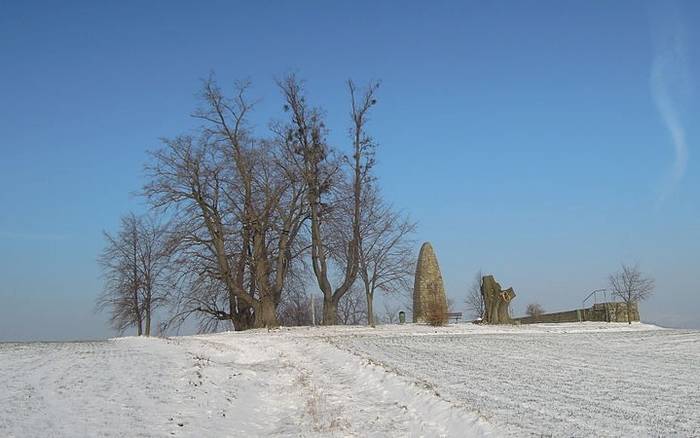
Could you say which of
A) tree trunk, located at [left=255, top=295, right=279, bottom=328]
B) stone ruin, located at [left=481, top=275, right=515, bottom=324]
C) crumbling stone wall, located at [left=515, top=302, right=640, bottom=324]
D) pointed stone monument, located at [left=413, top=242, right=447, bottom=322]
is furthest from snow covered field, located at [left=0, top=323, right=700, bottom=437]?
crumbling stone wall, located at [left=515, top=302, right=640, bottom=324]

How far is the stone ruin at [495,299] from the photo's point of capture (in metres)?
35.8

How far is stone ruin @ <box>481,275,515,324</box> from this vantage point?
117ft

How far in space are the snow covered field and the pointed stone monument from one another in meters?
15.2

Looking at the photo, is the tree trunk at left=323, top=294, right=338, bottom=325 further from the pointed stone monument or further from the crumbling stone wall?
the crumbling stone wall

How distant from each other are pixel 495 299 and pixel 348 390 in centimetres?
2315

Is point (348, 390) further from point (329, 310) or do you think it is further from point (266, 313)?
point (329, 310)

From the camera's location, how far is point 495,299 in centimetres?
3606

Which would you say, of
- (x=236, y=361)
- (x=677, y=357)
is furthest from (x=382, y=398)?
(x=677, y=357)

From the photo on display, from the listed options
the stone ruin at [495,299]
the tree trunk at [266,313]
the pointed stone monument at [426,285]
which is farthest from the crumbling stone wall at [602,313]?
the tree trunk at [266,313]

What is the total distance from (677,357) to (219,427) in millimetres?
14254

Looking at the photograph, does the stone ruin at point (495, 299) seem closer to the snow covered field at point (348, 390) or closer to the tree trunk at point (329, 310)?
the tree trunk at point (329, 310)

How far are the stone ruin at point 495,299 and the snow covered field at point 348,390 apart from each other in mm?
13572

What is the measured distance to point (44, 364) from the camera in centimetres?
1510

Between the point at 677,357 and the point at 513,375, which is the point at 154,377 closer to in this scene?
the point at 513,375
